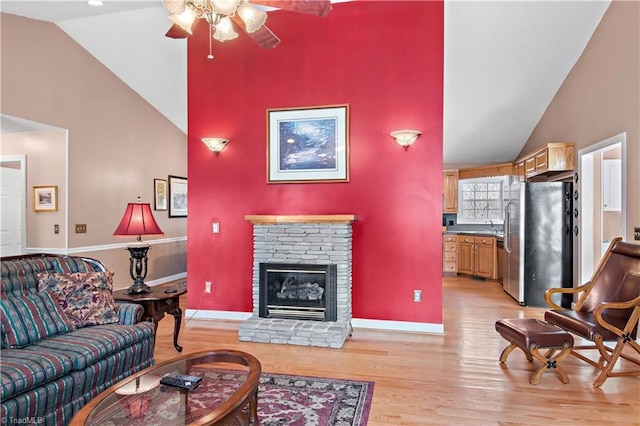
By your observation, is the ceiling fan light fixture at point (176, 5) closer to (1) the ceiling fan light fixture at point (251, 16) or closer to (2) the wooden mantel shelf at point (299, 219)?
(1) the ceiling fan light fixture at point (251, 16)

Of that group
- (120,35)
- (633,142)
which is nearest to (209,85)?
(120,35)

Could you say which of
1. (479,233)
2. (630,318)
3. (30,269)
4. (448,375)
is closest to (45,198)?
(30,269)

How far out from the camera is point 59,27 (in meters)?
4.89

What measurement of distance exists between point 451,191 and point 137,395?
727 cm

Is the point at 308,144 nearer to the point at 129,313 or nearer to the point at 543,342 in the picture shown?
the point at 129,313

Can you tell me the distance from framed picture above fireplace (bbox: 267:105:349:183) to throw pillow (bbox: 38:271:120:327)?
2.17 meters

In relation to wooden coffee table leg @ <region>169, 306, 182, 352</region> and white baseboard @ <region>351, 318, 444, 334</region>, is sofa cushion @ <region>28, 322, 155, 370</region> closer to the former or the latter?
wooden coffee table leg @ <region>169, 306, 182, 352</region>

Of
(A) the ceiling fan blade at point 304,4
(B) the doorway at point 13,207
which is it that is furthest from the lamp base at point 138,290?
(B) the doorway at point 13,207

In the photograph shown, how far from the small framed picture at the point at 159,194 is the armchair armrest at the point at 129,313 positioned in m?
4.14

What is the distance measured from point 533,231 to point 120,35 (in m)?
6.31

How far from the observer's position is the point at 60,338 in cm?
241

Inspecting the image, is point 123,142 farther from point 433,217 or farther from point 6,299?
point 433,217

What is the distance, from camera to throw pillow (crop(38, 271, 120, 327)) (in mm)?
2639

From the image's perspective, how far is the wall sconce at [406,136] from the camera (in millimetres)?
3907
